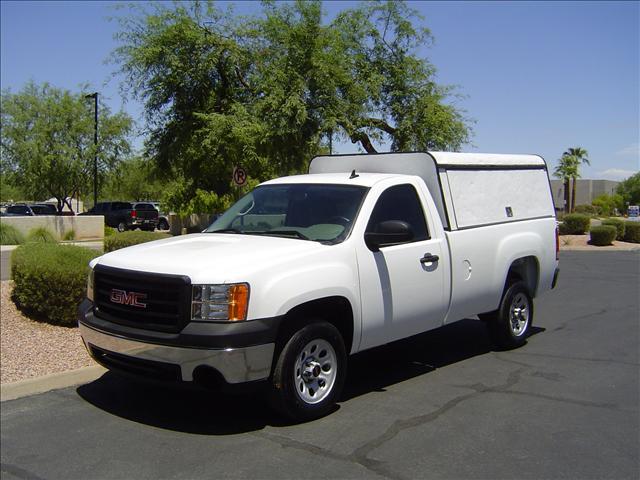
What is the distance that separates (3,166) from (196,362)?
36.2m

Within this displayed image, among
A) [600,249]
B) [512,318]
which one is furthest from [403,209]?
[600,249]

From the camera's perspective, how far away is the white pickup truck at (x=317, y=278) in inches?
189

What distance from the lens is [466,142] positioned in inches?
1004

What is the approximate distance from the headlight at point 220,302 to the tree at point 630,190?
79.1 meters

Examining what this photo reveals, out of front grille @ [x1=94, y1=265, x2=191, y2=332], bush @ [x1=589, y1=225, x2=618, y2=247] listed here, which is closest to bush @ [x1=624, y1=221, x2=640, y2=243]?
bush @ [x1=589, y1=225, x2=618, y2=247]

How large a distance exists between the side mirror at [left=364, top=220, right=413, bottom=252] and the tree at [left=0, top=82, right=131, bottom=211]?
106ft

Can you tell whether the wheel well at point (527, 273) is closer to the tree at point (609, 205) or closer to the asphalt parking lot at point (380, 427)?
the asphalt parking lot at point (380, 427)

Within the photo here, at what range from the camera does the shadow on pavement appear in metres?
5.30

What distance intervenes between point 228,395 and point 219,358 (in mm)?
943

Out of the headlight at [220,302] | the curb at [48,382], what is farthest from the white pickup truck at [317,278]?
the curb at [48,382]

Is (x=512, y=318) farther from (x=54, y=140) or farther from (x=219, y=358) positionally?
(x=54, y=140)

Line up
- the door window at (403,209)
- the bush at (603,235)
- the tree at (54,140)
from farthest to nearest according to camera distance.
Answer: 1. the tree at (54,140)
2. the bush at (603,235)
3. the door window at (403,209)

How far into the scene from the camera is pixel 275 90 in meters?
21.1

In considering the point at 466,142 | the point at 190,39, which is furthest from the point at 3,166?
the point at 466,142
